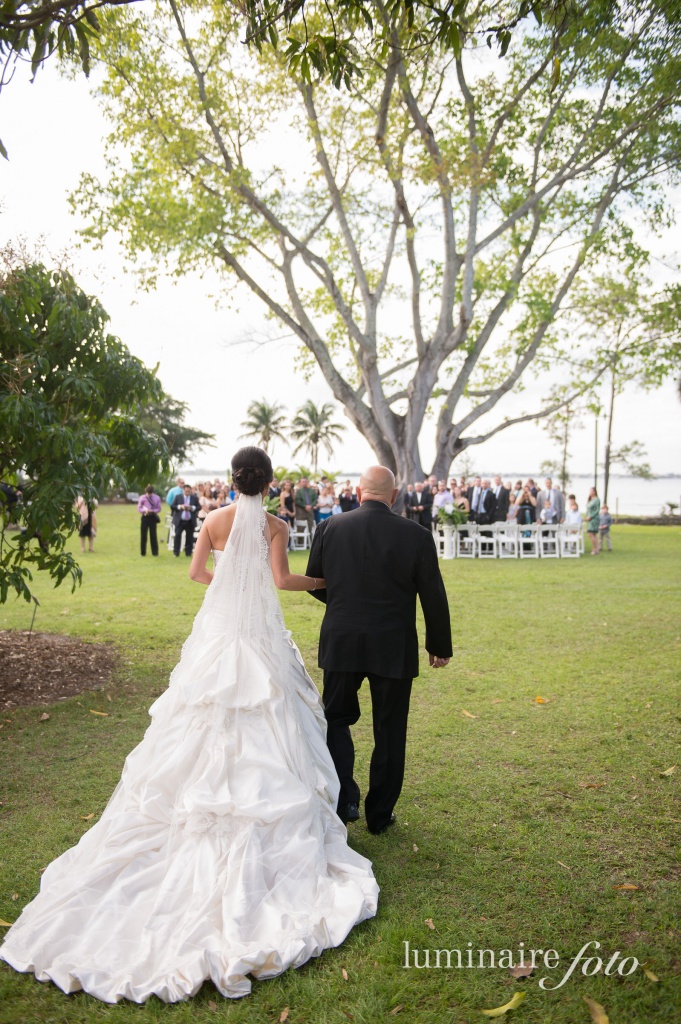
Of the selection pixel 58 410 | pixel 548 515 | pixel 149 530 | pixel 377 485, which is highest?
pixel 58 410

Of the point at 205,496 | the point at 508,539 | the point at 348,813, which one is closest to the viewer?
the point at 348,813

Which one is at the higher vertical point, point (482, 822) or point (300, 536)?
point (300, 536)

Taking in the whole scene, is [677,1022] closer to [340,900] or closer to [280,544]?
[340,900]

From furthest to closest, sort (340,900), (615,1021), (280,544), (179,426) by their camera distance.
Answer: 1. (179,426)
2. (280,544)
3. (340,900)
4. (615,1021)

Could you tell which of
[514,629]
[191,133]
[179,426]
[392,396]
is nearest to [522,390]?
[392,396]

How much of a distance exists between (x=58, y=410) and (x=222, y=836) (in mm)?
4951

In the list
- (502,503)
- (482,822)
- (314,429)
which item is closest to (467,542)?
(502,503)

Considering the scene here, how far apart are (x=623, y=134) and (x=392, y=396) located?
9.93 metres

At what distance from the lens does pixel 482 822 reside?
473 centimetres

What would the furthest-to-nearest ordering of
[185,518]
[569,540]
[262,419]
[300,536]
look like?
1. [262,419]
2. [300,536]
3. [569,540]
4. [185,518]

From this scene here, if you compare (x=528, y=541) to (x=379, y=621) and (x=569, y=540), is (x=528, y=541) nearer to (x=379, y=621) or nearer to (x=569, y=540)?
(x=569, y=540)

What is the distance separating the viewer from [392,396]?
25.2 m

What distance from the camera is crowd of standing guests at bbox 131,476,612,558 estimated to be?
20812 millimetres

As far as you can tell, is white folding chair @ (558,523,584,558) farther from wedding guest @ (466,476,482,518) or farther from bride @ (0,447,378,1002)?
bride @ (0,447,378,1002)
